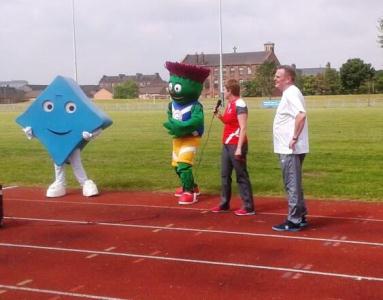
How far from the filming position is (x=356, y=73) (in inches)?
3748

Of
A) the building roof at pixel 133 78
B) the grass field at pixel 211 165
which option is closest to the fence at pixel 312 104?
the grass field at pixel 211 165

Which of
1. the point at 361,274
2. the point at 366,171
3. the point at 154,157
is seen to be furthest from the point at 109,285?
the point at 154,157

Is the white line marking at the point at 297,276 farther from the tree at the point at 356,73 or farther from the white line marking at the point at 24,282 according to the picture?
the tree at the point at 356,73

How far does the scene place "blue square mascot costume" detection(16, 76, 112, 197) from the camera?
418 inches

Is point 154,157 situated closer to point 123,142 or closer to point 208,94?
point 123,142

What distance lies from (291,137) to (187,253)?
1828 mm

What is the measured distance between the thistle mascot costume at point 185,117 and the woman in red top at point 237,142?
1263 millimetres

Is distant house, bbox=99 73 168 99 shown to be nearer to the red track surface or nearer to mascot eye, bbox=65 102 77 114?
mascot eye, bbox=65 102 77 114

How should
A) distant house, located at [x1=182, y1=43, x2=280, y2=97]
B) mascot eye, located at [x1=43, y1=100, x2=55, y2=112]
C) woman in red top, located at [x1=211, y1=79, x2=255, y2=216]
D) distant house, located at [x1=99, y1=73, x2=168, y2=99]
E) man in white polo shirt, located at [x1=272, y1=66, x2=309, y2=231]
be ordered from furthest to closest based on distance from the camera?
distant house, located at [x1=99, y1=73, x2=168, y2=99]
distant house, located at [x1=182, y1=43, x2=280, y2=97]
mascot eye, located at [x1=43, y1=100, x2=55, y2=112]
woman in red top, located at [x1=211, y1=79, x2=255, y2=216]
man in white polo shirt, located at [x1=272, y1=66, x2=309, y2=231]

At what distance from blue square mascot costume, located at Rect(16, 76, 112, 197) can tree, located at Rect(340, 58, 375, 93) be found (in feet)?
289

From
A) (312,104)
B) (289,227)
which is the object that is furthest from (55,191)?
(312,104)

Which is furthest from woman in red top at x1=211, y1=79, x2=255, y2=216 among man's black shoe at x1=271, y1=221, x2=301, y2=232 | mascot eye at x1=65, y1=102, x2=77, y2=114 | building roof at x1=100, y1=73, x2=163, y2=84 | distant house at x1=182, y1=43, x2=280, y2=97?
building roof at x1=100, y1=73, x2=163, y2=84

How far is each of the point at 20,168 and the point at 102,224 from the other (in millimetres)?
7666

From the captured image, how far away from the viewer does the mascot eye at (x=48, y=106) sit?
10852mm
